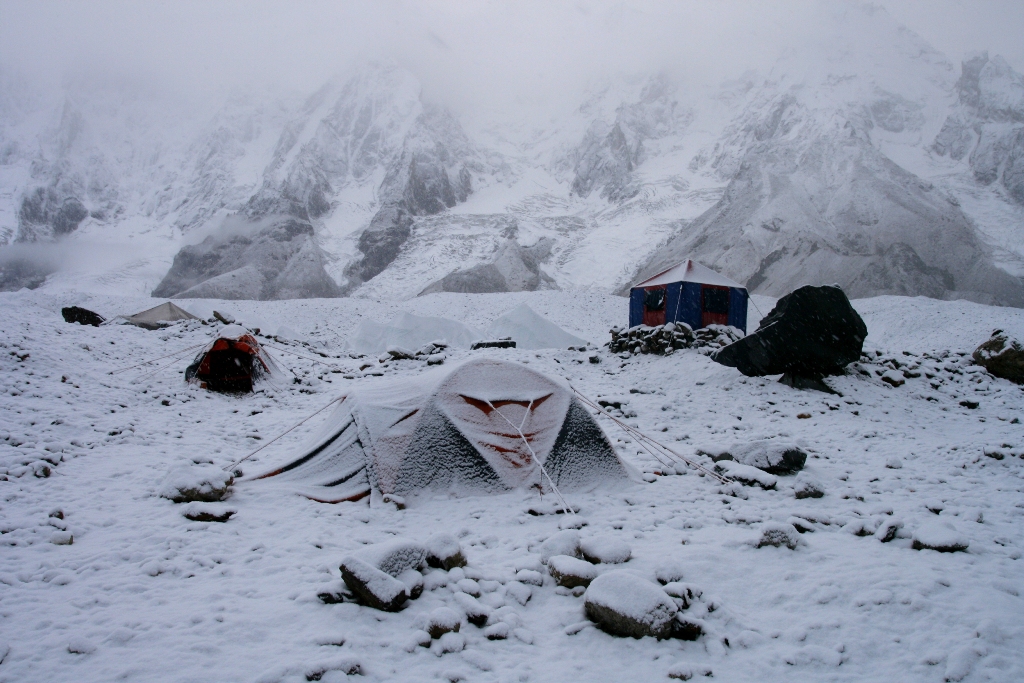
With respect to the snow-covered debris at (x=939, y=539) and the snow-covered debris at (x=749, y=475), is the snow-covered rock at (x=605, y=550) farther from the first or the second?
the snow-covered debris at (x=749, y=475)

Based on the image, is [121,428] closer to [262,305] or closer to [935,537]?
[935,537]

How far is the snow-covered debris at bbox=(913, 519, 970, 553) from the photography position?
12.3 feet

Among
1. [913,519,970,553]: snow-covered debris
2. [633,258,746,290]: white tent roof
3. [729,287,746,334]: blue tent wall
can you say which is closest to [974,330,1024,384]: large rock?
[729,287,746,334]: blue tent wall

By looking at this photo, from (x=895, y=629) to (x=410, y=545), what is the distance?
9.67 feet

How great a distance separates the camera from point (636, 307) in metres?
19.0

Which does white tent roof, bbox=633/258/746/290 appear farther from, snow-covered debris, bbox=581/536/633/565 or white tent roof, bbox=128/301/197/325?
white tent roof, bbox=128/301/197/325

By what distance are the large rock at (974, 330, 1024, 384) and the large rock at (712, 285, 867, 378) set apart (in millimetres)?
3780

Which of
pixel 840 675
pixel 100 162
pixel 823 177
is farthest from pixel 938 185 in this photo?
pixel 100 162

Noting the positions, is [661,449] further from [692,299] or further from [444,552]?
[692,299]

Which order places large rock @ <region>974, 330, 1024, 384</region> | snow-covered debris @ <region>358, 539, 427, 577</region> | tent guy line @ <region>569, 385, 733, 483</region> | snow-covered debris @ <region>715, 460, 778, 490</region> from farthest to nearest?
large rock @ <region>974, 330, 1024, 384</region> → tent guy line @ <region>569, 385, 733, 483</region> → snow-covered debris @ <region>715, 460, 778, 490</region> → snow-covered debris @ <region>358, 539, 427, 577</region>

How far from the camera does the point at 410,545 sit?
3.41 m

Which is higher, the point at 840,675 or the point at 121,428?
the point at 840,675

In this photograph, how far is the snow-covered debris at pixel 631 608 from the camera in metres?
2.82

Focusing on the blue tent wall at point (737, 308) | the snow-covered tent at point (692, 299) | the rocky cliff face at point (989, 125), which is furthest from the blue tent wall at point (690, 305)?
the rocky cliff face at point (989, 125)
